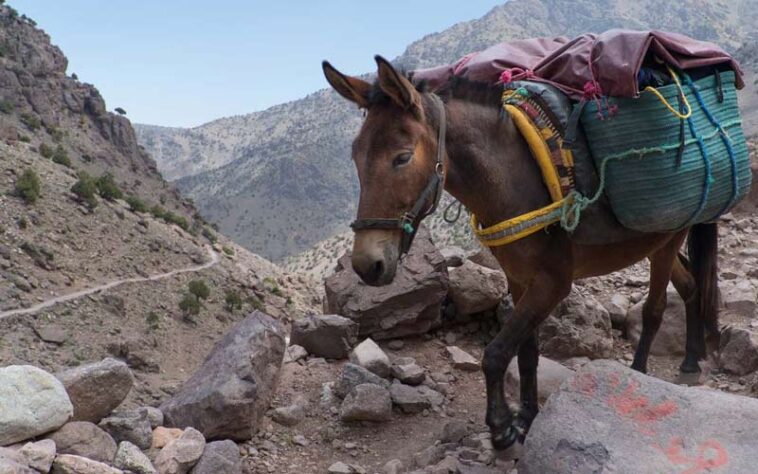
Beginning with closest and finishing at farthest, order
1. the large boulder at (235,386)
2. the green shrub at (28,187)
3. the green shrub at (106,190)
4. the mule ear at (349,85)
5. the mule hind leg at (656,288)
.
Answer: the mule ear at (349,85) → the large boulder at (235,386) → the mule hind leg at (656,288) → the green shrub at (28,187) → the green shrub at (106,190)

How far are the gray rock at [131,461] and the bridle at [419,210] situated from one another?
6.31ft

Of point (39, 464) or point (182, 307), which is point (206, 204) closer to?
point (182, 307)

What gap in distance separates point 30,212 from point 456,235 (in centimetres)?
3511

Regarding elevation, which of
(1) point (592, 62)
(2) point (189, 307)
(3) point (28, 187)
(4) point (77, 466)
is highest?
(3) point (28, 187)

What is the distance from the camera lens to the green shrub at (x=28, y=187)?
3027 cm

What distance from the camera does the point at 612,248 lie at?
13.7ft

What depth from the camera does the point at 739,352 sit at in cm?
554

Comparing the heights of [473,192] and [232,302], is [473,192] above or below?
above

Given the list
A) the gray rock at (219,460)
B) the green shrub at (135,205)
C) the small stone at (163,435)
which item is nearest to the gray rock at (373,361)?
the gray rock at (219,460)

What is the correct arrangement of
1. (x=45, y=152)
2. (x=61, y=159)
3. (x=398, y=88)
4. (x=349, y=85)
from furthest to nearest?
(x=61, y=159) < (x=45, y=152) < (x=349, y=85) < (x=398, y=88)

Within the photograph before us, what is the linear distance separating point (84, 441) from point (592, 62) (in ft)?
12.9

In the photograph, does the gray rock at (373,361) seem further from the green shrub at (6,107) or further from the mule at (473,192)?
the green shrub at (6,107)

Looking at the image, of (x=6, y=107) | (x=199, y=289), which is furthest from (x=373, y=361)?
(x=6, y=107)

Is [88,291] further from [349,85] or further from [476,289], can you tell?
[349,85]
